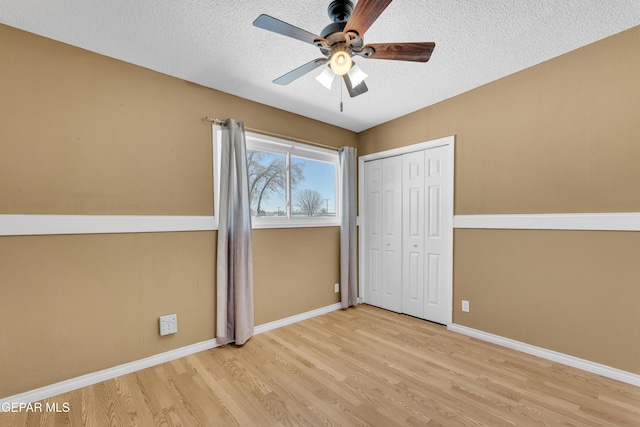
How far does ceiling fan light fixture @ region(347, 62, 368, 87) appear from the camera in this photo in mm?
1741

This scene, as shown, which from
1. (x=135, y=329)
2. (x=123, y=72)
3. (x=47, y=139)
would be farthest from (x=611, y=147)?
(x=47, y=139)

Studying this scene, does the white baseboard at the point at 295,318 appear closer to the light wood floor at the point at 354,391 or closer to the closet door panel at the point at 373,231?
the light wood floor at the point at 354,391

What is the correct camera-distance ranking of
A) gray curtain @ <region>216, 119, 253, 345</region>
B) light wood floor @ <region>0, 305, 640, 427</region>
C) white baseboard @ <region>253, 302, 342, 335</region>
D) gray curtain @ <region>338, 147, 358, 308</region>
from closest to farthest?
light wood floor @ <region>0, 305, 640, 427</region>, gray curtain @ <region>216, 119, 253, 345</region>, white baseboard @ <region>253, 302, 342, 335</region>, gray curtain @ <region>338, 147, 358, 308</region>

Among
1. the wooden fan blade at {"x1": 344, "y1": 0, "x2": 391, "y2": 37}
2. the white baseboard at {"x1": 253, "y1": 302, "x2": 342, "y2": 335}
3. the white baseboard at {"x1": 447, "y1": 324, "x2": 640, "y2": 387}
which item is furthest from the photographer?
the white baseboard at {"x1": 253, "y1": 302, "x2": 342, "y2": 335}

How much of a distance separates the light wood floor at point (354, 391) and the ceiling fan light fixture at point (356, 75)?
82.5 inches

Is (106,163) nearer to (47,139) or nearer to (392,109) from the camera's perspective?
(47,139)

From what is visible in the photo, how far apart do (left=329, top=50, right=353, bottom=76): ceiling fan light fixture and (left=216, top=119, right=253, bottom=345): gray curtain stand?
1.38 metres

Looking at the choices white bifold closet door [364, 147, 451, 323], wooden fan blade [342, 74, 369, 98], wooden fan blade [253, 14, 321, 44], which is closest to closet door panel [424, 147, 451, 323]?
white bifold closet door [364, 147, 451, 323]

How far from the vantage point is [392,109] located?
318cm

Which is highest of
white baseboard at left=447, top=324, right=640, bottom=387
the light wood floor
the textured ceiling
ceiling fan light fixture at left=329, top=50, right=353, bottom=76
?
the textured ceiling

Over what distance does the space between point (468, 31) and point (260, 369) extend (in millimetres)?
2922

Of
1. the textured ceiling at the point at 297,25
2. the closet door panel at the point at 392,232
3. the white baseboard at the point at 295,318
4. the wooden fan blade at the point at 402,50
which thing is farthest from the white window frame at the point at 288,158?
the wooden fan blade at the point at 402,50

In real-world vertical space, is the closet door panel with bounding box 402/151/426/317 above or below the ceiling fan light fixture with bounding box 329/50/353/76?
below

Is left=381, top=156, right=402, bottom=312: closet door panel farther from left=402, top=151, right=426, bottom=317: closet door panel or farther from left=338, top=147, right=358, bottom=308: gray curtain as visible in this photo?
left=338, top=147, right=358, bottom=308: gray curtain
